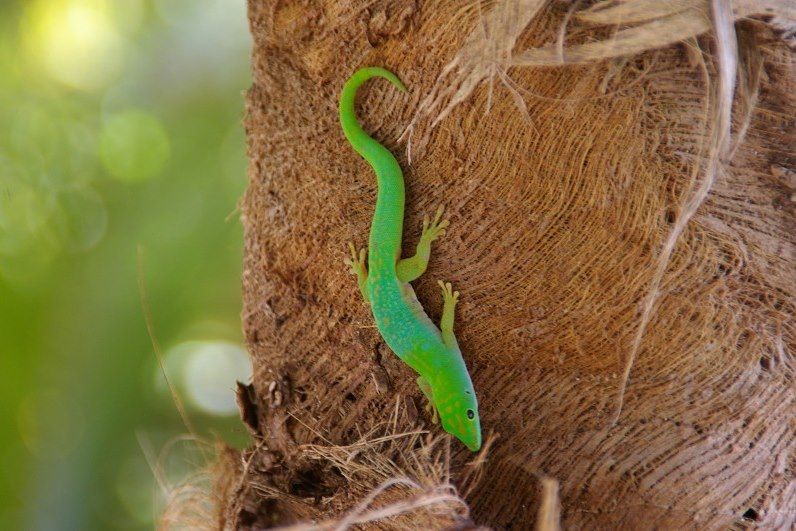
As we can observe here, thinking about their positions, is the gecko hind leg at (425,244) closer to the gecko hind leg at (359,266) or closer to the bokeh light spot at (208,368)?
the gecko hind leg at (359,266)

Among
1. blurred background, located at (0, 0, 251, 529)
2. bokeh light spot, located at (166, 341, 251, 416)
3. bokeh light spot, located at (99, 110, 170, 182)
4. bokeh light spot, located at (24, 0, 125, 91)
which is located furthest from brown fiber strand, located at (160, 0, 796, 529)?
bokeh light spot, located at (24, 0, 125, 91)

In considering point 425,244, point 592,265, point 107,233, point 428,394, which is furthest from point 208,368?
point 592,265

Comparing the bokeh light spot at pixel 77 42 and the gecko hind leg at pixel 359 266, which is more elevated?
the bokeh light spot at pixel 77 42

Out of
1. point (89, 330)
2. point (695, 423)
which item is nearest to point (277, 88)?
point (695, 423)

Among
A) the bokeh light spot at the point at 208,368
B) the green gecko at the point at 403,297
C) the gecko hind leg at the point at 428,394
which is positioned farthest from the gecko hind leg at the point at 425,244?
the bokeh light spot at the point at 208,368

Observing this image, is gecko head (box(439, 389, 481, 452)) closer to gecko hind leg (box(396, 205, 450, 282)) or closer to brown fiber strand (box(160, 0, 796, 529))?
brown fiber strand (box(160, 0, 796, 529))

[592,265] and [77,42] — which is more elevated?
[77,42]

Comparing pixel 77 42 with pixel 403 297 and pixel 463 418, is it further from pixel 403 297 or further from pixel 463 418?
pixel 463 418

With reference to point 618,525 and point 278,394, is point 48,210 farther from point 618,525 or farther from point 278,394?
point 618,525
